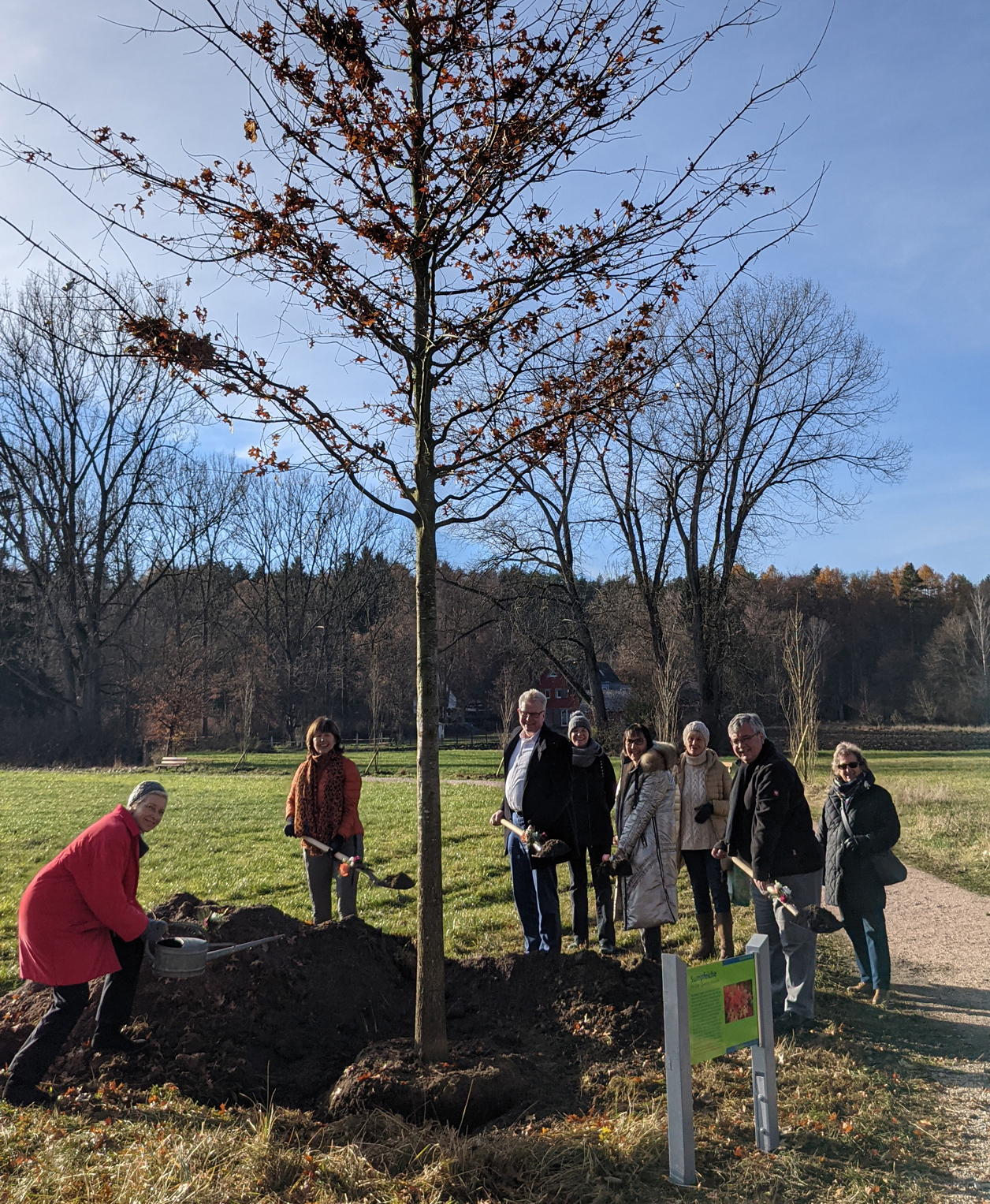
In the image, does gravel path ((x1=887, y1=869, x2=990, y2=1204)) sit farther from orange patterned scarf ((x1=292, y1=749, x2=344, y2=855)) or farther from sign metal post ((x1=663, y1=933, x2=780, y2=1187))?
orange patterned scarf ((x1=292, y1=749, x2=344, y2=855))

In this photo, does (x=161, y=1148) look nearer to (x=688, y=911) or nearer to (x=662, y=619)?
(x=688, y=911)

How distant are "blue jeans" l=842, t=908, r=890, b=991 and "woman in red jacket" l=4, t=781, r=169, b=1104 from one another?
4762 millimetres

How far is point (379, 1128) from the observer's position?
12.8ft

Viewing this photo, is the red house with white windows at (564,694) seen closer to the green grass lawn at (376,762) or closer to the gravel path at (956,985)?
the green grass lawn at (376,762)

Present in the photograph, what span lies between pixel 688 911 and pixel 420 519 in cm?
554

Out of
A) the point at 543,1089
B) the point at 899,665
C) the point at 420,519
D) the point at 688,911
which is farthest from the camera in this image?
the point at 899,665

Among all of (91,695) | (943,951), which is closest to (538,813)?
(943,951)

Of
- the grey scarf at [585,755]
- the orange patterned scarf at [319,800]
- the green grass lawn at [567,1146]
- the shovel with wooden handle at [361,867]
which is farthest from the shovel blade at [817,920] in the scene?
the orange patterned scarf at [319,800]

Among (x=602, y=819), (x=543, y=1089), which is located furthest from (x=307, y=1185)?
(x=602, y=819)

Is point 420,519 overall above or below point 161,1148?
above

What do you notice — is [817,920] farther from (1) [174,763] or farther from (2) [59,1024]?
(1) [174,763]

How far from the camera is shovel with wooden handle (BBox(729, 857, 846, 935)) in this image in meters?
5.08

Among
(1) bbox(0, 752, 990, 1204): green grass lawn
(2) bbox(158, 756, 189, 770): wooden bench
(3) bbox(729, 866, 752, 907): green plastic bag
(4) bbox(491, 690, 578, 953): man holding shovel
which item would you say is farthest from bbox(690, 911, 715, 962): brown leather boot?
(2) bbox(158, 756, 189, 770): wooden bench

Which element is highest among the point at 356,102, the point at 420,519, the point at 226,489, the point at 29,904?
the point at 226,489
